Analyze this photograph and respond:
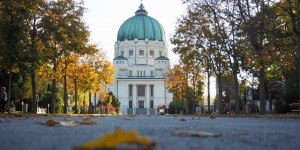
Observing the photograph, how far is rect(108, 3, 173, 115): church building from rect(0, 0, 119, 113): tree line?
75.6 m

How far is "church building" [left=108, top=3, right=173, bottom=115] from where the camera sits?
12494 cm

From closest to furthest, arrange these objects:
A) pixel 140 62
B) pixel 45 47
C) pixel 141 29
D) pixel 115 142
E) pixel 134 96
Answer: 1. pixel 115 142
2. pixel 45 47
3. pixel 141 29
4. pixel 140 62
5. pixel 134 96

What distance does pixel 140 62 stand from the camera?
127875mm

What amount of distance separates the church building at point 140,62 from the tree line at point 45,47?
75.6 metres

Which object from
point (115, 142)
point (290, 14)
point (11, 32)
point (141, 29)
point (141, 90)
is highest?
point (141, 29)

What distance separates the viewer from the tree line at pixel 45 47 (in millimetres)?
22016

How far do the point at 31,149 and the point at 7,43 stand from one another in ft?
65.5

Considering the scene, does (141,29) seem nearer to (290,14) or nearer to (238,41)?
(238,41)

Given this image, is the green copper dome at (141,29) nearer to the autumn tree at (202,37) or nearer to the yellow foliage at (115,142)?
the autumn tree at (202,37)

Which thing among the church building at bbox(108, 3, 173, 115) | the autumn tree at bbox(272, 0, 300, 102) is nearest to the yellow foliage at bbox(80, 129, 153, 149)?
the autumn tree at bbox(272, 0, 300, 102)

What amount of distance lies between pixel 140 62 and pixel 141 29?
1026 centimetres

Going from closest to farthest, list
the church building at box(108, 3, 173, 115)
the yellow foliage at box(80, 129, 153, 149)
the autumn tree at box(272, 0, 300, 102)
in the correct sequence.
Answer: the yellow foliage at box(80, 129, 153, 149), the autumn tree at box(272, 0, 300, 102), the church building at box(108, 3, 173, 115)

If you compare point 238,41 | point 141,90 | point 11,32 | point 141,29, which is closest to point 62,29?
point 11,32

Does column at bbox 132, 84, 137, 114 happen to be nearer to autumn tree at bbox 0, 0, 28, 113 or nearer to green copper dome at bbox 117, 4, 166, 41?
green copper dome at bbox 117, 4, 166, 41
